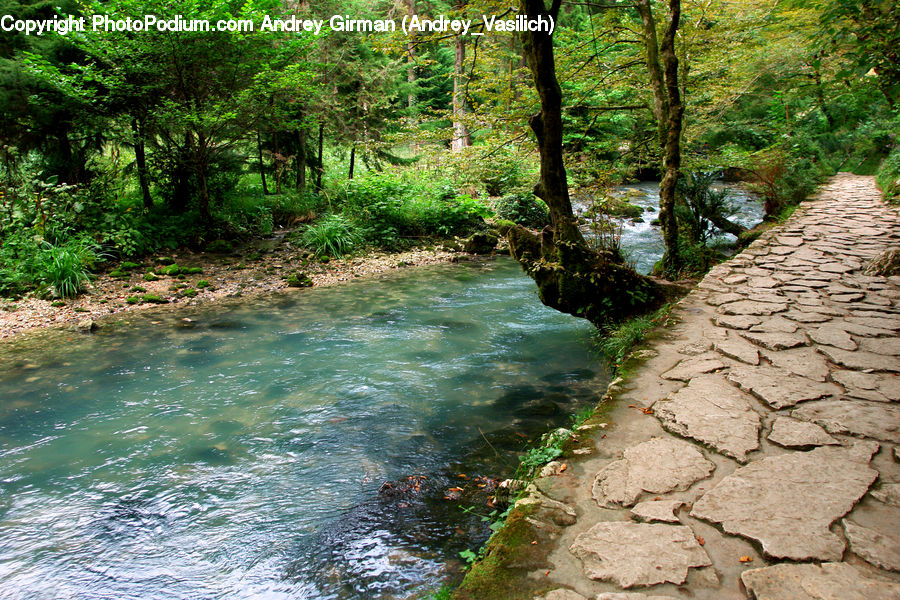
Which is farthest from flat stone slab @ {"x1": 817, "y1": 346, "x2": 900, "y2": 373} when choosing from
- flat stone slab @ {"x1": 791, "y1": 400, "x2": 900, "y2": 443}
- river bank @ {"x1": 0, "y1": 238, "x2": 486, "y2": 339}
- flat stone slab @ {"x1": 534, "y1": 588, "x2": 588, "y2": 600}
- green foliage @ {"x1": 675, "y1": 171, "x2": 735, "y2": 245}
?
river bank @ {"x1": 0, "y1": 238, "x2": 486, "y2": 339}

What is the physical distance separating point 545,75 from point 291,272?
21.8ft

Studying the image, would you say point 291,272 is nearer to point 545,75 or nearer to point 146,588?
point 545,75

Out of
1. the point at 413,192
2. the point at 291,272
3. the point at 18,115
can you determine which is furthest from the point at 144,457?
the point at 413,192

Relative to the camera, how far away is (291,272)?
31.7ft

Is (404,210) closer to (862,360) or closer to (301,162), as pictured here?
(301,162)

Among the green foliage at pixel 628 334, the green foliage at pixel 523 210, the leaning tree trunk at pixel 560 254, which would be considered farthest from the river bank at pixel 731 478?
the green foliage at pixel 523 210

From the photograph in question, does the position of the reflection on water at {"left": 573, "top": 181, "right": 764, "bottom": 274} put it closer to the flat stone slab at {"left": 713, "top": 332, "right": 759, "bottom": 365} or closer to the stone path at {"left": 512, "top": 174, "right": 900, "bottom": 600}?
the flat stone slab at {"left": 713, "top": 332, "right": 759, "bottom": 365}

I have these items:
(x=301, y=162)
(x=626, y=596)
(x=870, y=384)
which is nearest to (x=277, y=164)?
(x=301, y=162)

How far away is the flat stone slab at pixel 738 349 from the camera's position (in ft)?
11.0

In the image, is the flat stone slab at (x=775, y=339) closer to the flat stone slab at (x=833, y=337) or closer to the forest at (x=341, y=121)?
the flat stone slab at (x=833, y=337)

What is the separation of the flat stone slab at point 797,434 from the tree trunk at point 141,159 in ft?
33.9

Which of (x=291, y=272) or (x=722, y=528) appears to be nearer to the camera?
(x=722, y=528)

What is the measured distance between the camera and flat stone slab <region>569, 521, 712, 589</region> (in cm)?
164

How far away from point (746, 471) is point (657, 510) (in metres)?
0.53
